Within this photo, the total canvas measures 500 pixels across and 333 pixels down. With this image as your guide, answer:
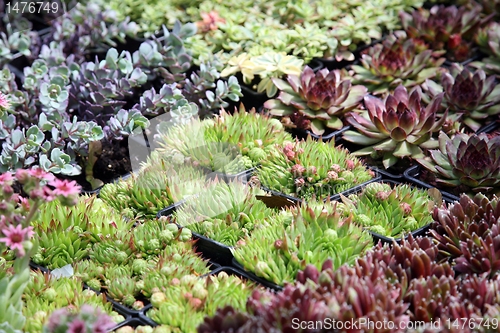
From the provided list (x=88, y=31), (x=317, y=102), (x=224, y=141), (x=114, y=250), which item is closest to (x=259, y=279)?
(x=114, y=250)

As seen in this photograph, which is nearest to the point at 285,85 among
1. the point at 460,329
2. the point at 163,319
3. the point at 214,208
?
the point at 214,208

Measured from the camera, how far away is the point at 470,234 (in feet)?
6.24

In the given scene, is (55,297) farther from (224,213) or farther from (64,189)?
(224,213)

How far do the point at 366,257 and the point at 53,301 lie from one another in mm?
850

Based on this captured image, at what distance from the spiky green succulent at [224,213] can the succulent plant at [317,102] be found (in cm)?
67

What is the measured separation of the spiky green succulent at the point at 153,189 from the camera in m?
2.29

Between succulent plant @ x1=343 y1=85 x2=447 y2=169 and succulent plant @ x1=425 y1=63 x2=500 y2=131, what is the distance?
278 millimetres

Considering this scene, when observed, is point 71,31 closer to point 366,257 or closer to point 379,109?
point 379,109

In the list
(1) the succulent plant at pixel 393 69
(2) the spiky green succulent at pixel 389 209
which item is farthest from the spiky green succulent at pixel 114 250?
(1) the succulent plant at pixel 393 69

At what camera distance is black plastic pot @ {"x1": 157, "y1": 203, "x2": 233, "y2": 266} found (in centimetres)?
205

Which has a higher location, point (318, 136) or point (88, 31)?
point (88, 31)

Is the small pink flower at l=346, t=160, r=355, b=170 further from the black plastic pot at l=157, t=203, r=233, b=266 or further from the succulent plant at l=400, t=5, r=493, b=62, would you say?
the succulent plant at l=400, t=5, r=493, b=62

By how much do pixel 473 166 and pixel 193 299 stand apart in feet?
3.83

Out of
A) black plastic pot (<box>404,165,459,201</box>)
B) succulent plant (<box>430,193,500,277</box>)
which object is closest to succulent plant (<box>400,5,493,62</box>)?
black plastic pot (<box>404,165,459,201</box>)
